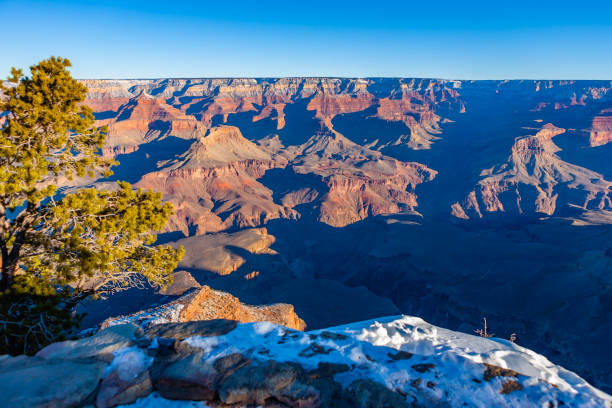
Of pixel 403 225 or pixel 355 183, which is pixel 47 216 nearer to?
pixel 403 225

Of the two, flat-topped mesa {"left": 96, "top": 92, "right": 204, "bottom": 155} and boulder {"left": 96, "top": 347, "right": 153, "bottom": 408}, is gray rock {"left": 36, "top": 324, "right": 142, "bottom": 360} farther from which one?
flat-topped mesa {"left": 96, "top": 92, "right": 204, "bottom": 155}

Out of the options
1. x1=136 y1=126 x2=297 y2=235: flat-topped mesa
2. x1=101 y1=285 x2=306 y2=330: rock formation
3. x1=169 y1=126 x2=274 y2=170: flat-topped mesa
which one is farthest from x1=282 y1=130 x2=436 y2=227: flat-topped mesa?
x1=101 y1=285 x2=306 y2=330: rock formation

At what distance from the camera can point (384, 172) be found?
476 ft

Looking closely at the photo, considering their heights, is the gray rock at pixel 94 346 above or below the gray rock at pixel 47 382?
below

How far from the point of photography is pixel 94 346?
7922mm

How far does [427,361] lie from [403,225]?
269 feet

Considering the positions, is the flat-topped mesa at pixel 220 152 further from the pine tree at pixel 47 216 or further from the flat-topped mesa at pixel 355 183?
the pine tree at pixel 47 216

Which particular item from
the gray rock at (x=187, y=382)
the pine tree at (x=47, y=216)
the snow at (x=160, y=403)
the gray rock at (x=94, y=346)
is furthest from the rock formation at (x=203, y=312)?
the snow at (x=160, y=403)

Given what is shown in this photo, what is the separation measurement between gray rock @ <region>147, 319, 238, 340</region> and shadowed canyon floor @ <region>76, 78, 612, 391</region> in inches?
1356

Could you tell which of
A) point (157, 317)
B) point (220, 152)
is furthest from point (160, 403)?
point (220, 152)

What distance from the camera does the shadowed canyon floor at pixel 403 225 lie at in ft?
151

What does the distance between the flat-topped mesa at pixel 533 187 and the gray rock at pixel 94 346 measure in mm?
126072

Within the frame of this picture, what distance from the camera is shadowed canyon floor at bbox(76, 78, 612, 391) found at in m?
46.0

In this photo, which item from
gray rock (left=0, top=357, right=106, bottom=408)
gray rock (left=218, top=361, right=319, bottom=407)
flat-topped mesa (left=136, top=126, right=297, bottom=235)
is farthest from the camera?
flat-topped mesa (left=136, top=126, right=297, bottom=235)
